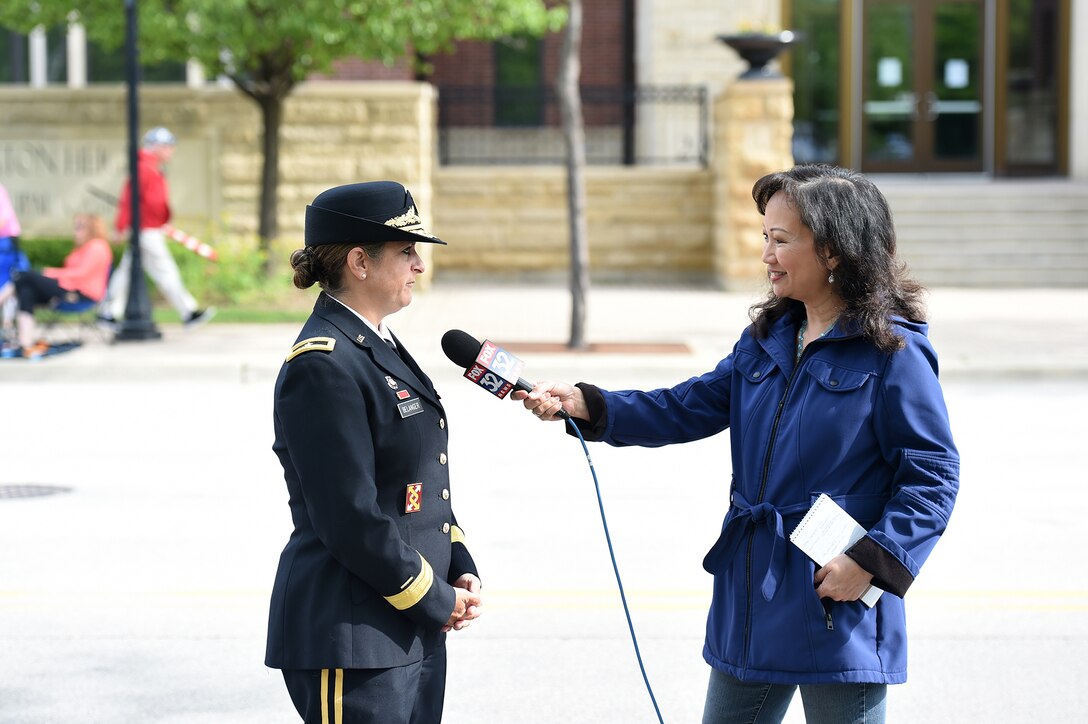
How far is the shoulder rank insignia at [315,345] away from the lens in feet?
11.5

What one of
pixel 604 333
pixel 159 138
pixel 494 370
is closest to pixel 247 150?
pixel 159 138

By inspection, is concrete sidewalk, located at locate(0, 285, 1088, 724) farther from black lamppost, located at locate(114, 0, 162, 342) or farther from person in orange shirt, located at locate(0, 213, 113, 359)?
black lamppost, located at locate(114, 0, 162, 342)

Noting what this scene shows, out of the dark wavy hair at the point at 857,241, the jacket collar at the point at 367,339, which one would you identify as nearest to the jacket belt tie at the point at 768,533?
the dark wavy hair at the point at 857,241

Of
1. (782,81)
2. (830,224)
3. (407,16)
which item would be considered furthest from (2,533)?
(782,81)

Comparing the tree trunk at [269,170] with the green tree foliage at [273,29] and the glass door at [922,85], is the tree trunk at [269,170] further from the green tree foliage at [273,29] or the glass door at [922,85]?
the glass door at [922,85]

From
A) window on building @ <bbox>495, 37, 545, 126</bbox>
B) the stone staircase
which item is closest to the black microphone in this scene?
the stone staircase

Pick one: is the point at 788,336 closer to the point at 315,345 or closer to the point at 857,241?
the point at 857,241

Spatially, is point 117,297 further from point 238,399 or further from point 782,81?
point 782,81

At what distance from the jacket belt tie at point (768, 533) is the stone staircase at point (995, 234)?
60.4 ft

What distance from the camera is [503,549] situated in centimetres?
805

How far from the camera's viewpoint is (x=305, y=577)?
A: 139 inches

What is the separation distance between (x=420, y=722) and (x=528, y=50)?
90.5 ft

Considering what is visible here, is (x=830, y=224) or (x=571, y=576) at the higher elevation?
(x=830, y=224)

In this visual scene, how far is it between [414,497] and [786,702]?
3.36ft
